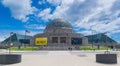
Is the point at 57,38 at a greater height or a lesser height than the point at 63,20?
lesser

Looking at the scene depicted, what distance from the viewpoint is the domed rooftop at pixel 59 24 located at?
88062 mm

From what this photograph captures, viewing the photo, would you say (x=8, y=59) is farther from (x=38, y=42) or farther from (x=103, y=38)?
(x=103, y=38)

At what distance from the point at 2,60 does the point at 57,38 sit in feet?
203

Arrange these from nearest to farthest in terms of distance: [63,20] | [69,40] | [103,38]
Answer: [69,40]
[63,20]
[103,38]

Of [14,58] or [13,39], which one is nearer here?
[14,58]

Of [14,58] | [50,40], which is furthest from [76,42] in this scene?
[14,58]

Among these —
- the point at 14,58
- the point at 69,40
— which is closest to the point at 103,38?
the point at 69,40

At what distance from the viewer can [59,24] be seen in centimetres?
8875

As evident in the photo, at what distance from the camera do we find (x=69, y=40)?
7988 cm

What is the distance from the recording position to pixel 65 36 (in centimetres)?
7988

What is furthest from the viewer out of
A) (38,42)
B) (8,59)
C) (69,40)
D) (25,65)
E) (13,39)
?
(13,39)

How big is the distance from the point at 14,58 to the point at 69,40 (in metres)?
61.1

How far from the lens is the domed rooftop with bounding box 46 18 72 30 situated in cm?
8806

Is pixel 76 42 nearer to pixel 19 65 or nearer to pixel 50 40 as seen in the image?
pixel 50 40
